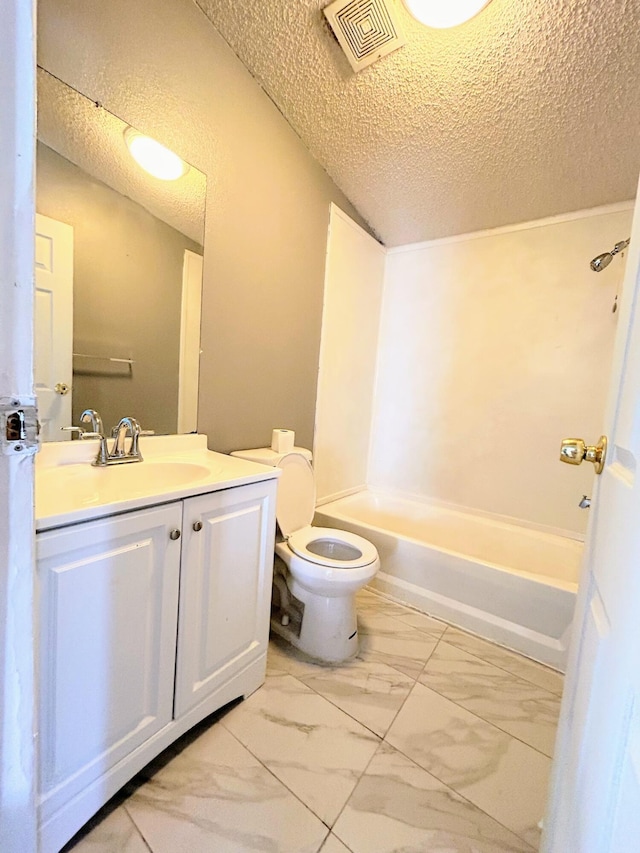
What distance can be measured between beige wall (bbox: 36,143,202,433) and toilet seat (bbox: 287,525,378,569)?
74cm

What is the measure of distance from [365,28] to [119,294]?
1.33m

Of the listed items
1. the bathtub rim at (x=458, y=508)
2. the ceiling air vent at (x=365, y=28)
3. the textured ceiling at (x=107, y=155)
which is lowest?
the bathtub rim at (x=458, y=508)

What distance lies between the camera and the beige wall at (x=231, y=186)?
1.19 m

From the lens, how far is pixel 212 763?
1113 millimetres

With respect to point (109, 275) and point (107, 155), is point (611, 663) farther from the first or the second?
point (107, 155)

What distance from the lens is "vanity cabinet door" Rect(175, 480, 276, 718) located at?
1081 mm

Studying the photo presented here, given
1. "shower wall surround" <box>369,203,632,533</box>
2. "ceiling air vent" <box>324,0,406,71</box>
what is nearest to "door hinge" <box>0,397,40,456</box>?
"ceiling air vent" <box>324,0,406,71</box>

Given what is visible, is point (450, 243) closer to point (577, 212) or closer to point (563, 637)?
point (577, 212)

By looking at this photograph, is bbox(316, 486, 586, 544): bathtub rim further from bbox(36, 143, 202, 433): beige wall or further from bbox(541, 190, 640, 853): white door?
bbox(541, 190, 640, 853): white door

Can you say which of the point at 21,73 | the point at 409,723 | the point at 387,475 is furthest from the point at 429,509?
the point at 21,73

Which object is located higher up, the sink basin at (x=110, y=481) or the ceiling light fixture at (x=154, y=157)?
the ceiling light fixture at (x=154, y=157)

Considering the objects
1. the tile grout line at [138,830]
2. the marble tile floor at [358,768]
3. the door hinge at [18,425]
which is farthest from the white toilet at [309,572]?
the door hinge at [18,425]

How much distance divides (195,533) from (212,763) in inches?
28.1

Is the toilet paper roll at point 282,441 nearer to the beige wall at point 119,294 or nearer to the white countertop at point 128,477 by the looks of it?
the white countertop at point 128,477
